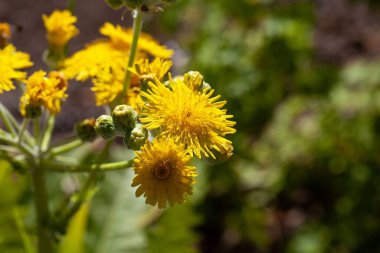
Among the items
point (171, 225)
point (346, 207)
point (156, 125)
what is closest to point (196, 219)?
point (171, 225)

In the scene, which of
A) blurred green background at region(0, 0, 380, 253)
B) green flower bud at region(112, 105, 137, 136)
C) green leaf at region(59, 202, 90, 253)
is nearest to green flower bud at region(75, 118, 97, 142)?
green flower bud at region(112, 105, 137, 136)

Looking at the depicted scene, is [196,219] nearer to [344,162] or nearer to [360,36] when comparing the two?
[344,162]

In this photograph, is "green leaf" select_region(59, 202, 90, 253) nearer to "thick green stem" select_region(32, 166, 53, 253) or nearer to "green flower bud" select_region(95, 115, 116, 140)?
"thick green stem" select_region(32, 166, 53, 253)

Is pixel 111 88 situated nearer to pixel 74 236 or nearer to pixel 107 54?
pixel 107 54

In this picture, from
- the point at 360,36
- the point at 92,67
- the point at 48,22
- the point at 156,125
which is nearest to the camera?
the point at 156,125

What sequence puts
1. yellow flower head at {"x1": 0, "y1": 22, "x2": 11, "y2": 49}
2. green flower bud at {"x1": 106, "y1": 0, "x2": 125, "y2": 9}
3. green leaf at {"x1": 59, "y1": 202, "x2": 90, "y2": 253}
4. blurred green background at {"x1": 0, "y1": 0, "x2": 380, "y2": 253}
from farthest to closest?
blurred green background at {"x1": 0, "y1": 0, "x2": 380, "y2": 253}
green leaf at {"x1": 59, "y1": 202, "x2": 90, "y2": 253}
yellow flower head at {"x1": 0, "y1": 22, "x2": 11, "y2": 49}
green flower bud at {"x1": 106, "y1": 0, "x2": 125, "y2": 9}

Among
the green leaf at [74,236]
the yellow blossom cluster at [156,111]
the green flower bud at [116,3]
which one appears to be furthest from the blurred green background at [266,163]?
the green flower bud at [116,3]

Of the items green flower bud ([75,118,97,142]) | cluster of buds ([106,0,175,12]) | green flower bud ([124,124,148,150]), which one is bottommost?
green flower bud ([124,124,148,150])
